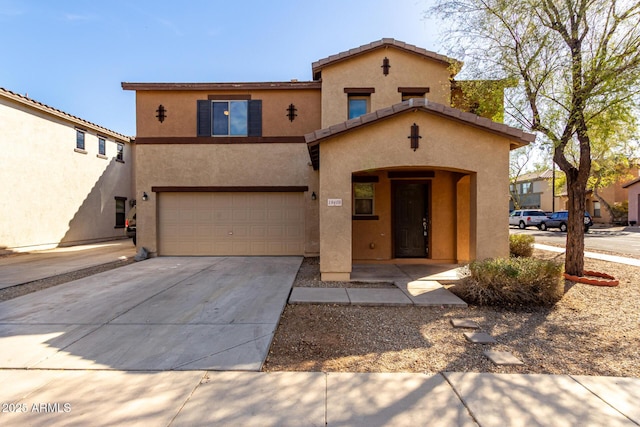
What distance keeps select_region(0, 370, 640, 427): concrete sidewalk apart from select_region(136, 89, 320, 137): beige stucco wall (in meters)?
9.23

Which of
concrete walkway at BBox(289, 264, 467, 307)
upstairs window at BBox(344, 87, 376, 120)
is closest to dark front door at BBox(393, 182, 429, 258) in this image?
concrete walkway at BBox(289, 264, 467, 307)

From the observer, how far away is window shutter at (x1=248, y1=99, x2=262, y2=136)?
11102 millimetres

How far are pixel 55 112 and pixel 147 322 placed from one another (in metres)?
14.5

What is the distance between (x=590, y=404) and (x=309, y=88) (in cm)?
1075

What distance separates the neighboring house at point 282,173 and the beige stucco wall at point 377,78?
0.04 metres

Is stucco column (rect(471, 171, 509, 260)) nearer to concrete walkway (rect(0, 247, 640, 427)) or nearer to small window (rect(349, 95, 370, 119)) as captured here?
concrete walkway (rect(0, 247, 640, 427))

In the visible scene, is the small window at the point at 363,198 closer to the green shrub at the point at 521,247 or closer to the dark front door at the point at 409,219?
the dark front door at the point at 409,219

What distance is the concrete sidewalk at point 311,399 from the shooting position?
2578mm

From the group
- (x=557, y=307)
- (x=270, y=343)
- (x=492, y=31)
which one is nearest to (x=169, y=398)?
(x=270, y=343)

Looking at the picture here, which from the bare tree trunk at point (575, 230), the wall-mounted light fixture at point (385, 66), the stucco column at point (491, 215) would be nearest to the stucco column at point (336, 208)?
the stucco column at point (491, 215)

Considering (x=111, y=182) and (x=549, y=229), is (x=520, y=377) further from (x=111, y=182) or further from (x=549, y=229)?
(x=549, y=229)

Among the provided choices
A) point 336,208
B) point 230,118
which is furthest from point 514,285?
point 230,118

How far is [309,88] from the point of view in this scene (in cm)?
1096

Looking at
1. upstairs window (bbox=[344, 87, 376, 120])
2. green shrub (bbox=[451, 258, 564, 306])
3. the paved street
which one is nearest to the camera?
green shrub (bbox=[451, 258, 564, 306])
